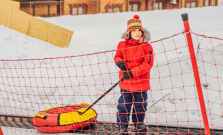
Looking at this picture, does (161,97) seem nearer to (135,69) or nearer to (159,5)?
(135,69)

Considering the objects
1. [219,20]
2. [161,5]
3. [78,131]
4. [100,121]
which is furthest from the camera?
[161,5]

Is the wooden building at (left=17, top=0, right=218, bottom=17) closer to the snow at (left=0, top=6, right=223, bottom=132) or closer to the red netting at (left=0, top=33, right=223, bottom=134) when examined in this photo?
the snow at (left=0, top=6, right=223, bottom=132)

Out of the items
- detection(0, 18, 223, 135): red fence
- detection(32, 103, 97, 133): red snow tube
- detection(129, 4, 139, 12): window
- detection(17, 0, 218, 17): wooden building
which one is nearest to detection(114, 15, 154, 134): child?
detection(0, 18, 223, 135): red fence

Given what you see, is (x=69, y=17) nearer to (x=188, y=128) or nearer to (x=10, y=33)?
(x=10, y=33)

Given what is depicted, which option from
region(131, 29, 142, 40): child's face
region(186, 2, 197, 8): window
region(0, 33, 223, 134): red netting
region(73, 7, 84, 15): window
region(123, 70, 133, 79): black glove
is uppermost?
region(186, 2, 197, 8): window

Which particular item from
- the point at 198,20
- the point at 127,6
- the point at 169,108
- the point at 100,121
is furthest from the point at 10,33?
the point at 198,20

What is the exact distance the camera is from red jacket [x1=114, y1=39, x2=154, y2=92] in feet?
8.41

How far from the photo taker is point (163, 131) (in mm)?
2934

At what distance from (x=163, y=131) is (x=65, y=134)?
1461 mm

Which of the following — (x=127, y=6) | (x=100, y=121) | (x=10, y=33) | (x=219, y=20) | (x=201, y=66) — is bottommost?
(x=100, y=121)

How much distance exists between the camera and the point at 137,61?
105 inches

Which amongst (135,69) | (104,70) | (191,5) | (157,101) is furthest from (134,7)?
(135,69)

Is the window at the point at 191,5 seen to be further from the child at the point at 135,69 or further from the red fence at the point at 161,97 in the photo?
the child at the point at 135,69

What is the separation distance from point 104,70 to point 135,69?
376 cm
